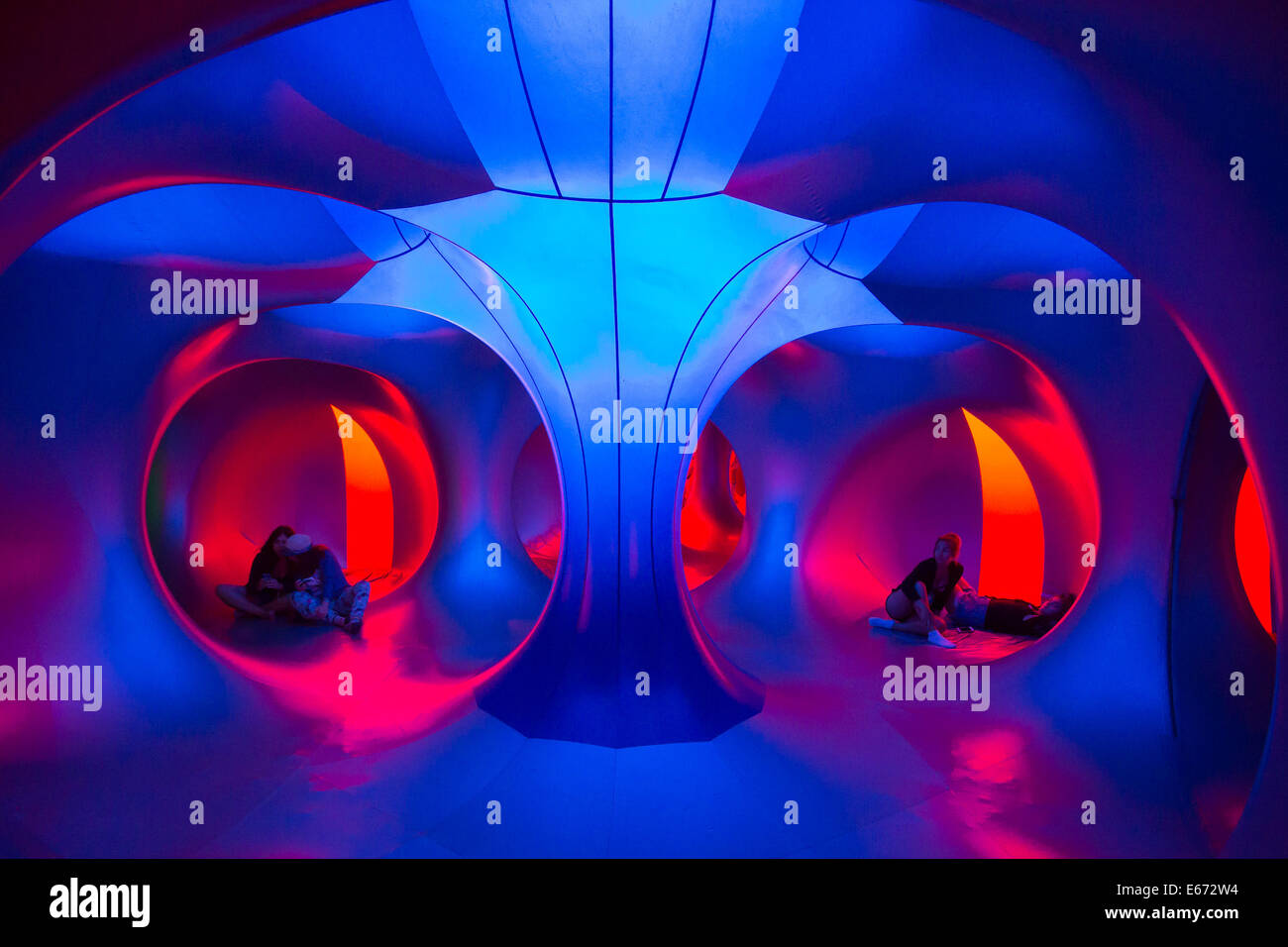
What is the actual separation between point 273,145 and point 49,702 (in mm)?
4242

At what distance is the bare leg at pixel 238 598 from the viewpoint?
33.3ft

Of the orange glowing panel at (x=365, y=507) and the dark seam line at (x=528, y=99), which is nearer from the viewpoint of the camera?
the dark seam line at (x=528, y=99)

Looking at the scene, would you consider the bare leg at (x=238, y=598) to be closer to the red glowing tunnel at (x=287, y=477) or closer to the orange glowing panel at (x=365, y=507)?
the red glowing tunnel at (x=287, y=477)

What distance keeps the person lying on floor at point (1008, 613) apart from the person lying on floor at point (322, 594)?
7.87 m

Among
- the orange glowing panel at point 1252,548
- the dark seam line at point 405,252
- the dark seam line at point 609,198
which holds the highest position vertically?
the dark seam line at point 405,252

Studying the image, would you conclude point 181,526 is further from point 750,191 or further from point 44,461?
point 750,191

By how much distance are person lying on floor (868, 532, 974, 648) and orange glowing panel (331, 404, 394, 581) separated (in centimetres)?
908

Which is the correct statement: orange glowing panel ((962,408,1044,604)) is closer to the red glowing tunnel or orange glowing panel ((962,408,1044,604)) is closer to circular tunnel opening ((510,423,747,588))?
circular tunnel opening ((510,423,747,588))

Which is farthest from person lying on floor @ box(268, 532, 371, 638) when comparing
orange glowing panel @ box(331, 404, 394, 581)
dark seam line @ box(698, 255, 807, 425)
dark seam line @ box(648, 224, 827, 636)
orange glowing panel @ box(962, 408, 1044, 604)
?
orange glowing panel @ box(962, 408, 1044, 604)

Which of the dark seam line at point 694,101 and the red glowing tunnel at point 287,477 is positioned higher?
the dark seam line at point 694,101

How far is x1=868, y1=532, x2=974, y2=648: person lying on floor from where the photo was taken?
392 inches

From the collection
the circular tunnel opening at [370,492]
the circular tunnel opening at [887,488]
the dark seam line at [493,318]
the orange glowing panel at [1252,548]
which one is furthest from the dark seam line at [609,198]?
the orange glowing panel at [1252,548]
